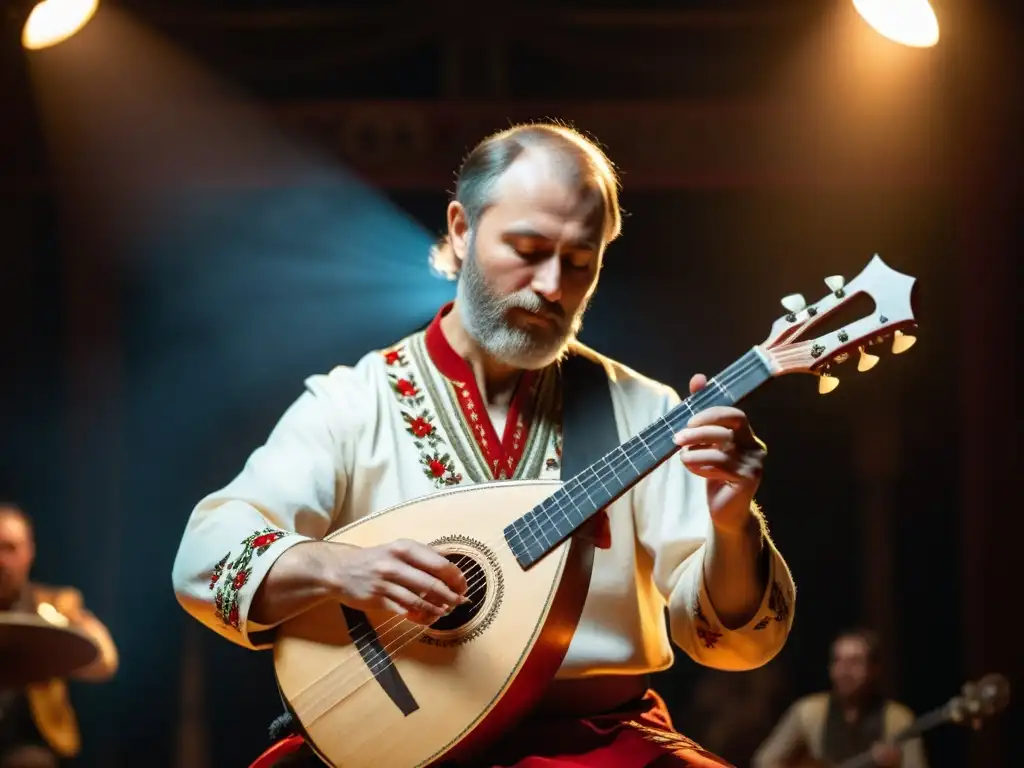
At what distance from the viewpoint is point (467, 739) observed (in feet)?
5.75

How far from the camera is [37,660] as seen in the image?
429 centimetres

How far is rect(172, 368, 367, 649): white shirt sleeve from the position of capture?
1882mm

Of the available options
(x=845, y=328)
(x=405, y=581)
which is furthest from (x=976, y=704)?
(x=405, y=581)

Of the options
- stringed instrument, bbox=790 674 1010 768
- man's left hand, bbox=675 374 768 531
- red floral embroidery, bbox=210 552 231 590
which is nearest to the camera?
man's left hand, bbox=675 374 768 531

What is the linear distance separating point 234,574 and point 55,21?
Result: 2.17 meters

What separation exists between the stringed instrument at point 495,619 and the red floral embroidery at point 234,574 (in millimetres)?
93

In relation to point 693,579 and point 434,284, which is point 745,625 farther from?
point 434,284

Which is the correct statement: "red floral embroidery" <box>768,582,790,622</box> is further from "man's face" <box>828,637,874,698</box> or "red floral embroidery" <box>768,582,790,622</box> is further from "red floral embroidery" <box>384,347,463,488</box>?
A: "man's face" <box>828,637,874,698</box>

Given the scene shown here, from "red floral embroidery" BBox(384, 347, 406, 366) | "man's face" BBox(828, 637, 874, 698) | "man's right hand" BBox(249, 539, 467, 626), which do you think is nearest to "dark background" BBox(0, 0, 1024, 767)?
"man's face" BBox(828, 637, 874, 698)

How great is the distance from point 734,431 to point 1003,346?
4.45 meters

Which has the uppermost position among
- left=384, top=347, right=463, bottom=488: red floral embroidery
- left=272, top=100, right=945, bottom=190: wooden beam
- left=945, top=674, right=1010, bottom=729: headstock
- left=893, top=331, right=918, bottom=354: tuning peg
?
left=272, top=100, right=945, bottom=190: wooden beam

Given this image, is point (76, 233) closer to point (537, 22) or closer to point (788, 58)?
point (537, 22)

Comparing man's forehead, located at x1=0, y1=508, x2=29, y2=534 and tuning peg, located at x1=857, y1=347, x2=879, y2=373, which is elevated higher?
man's forehead, located at x1=0, y1=508, x2=29, y2=534

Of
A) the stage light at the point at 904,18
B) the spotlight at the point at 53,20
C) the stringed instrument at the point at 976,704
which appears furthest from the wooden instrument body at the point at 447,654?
the stringed instrument at the point at 976,704
